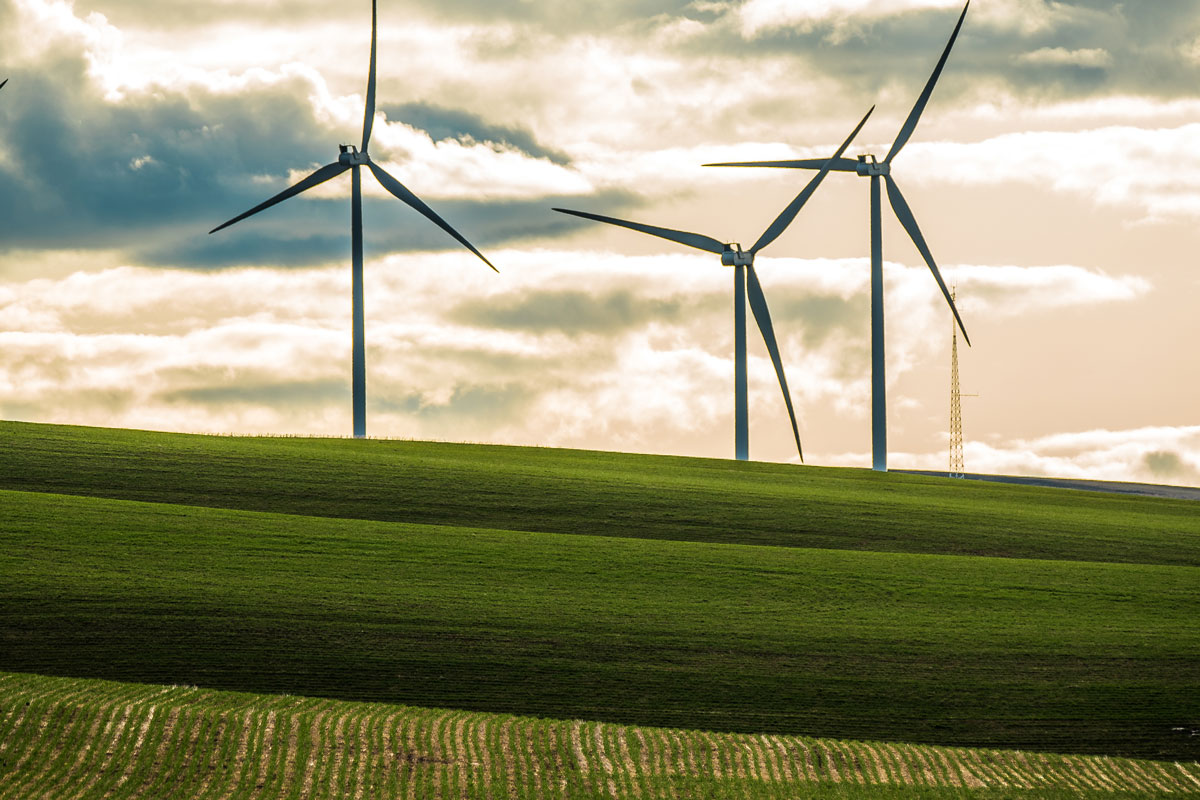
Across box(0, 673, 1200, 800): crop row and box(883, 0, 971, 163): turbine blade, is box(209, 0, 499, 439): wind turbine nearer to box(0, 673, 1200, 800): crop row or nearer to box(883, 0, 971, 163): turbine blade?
box(883, 0, 971, 163): turbine blade

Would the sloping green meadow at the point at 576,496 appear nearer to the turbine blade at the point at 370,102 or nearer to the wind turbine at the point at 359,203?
the wind turbine at the point at 359,203

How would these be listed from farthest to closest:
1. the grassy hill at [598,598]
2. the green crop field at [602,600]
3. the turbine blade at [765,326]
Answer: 1. the turbine blade at [765,326]
2. the grassy hill at [598,598]
3. the green crop field at [602,600]

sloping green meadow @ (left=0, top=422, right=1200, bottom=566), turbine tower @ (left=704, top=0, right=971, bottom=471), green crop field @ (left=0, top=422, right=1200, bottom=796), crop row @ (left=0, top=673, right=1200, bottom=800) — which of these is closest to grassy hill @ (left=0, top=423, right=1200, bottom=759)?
green crop field @ (left=0, top=422, right=1200, bottom=796)

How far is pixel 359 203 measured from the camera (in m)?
64.6

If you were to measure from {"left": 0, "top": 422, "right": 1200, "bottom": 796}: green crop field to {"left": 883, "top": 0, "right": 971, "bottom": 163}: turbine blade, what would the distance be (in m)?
19.3

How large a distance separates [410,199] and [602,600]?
34.9 m

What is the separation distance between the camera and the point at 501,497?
50562 millimetres

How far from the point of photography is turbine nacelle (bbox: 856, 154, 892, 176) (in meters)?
65.5

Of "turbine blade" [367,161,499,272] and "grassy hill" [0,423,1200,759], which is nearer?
"grassy hill" [0,423,1200,759]

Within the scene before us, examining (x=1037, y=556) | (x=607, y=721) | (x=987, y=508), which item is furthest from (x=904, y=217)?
(x=607, y=721)

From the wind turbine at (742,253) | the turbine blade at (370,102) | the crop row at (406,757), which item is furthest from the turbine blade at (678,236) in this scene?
the crop row at (406,757)

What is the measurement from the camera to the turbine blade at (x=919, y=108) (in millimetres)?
62844

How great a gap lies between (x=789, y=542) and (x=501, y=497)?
10924mm

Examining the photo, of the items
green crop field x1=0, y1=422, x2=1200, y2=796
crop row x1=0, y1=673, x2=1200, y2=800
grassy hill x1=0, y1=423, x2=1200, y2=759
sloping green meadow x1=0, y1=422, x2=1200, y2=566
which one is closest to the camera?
crop row x1=0, y1=673, x2=1200, y2=800
